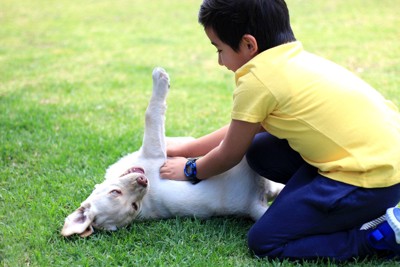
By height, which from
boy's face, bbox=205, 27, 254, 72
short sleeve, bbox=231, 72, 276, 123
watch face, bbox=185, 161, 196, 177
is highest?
boy's face, bbox=205, 27, 254, 72

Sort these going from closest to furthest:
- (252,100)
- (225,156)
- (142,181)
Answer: (252,100)
(225,156)
(142,181)

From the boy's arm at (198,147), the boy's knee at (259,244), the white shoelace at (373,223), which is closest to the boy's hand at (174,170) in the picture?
the boy's arm at (198,147)

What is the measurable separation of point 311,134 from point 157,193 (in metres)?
0.90

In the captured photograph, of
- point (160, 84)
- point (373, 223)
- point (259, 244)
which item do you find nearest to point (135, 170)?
point (160, 84)

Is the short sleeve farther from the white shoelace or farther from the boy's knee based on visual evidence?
the white shoelace

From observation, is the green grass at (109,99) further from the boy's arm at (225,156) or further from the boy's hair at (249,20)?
the boy's hair at (249,20)

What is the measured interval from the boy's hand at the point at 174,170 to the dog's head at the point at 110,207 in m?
0.16

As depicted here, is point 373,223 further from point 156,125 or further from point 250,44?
point 156,125

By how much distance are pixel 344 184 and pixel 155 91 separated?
46.6 inches

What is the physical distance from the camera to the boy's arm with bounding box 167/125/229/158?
3.06 metres

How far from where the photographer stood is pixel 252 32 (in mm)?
2398

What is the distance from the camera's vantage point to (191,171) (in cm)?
279

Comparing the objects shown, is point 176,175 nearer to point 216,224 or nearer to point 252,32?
point 216,224

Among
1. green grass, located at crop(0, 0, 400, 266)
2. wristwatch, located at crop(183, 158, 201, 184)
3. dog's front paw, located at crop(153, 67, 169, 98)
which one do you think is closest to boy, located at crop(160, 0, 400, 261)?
green grass, located at crop(0, 0, 400, 266)
